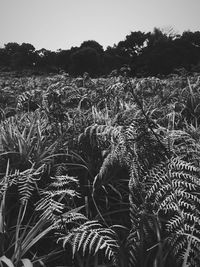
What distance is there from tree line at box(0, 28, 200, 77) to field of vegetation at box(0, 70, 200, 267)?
1666cm

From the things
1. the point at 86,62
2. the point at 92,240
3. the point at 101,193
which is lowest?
the point at 101,193

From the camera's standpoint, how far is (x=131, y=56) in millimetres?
33906

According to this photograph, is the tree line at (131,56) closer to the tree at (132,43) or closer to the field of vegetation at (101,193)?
the tree at (132,43)

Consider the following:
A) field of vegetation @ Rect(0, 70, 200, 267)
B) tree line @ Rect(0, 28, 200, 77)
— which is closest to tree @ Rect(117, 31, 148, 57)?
tree line @ Rect(0, 28, 200, 77)

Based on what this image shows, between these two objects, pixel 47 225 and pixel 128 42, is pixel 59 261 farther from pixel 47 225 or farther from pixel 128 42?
pixel 128 42

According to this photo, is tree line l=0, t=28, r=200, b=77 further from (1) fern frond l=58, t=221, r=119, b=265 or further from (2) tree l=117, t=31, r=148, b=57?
(1) fern frond l=58, t=221, r=119, b=265

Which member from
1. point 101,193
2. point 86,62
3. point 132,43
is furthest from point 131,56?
point 101,193

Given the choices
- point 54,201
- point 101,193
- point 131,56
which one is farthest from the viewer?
point 131,56

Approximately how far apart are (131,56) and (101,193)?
33.6m

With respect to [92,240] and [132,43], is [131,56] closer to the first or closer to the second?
[132,43]

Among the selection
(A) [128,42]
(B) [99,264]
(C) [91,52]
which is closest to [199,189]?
(B) [99,264]

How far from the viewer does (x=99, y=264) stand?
4.74 ft

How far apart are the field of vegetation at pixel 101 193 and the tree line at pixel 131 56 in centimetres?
1666

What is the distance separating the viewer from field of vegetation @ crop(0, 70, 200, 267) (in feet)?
4.29
